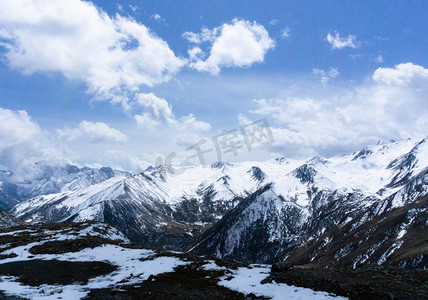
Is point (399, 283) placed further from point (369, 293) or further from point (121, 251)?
point (121, 251)

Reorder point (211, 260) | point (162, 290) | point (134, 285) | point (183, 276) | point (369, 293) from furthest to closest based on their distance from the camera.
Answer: point (211, 260) < point (183, 276) < point (134, 285) < point (162, 290) < point (369, 293)

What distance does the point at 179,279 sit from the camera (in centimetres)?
4003

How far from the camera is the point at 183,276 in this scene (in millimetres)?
41812

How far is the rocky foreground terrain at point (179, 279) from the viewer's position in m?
31.2

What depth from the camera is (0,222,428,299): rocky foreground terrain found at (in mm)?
31250

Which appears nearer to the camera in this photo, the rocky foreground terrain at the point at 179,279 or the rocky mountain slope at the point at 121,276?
the rocky foreground terrain at the point at 179,279

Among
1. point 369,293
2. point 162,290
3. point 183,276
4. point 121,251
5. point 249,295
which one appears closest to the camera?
point 369,293

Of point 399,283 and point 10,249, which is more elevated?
point 10,249

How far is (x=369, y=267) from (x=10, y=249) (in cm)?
7379

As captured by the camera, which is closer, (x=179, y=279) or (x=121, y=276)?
(x=179, y=279)

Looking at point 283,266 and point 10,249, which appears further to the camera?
point 10,249

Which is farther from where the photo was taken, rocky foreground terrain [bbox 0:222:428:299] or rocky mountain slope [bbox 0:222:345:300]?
rocky mountain slope [bbox 0:222:345:300]

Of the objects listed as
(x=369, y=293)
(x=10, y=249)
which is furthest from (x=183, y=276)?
(x=10, y=249)

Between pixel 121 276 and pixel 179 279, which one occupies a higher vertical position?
pixel 121 276
